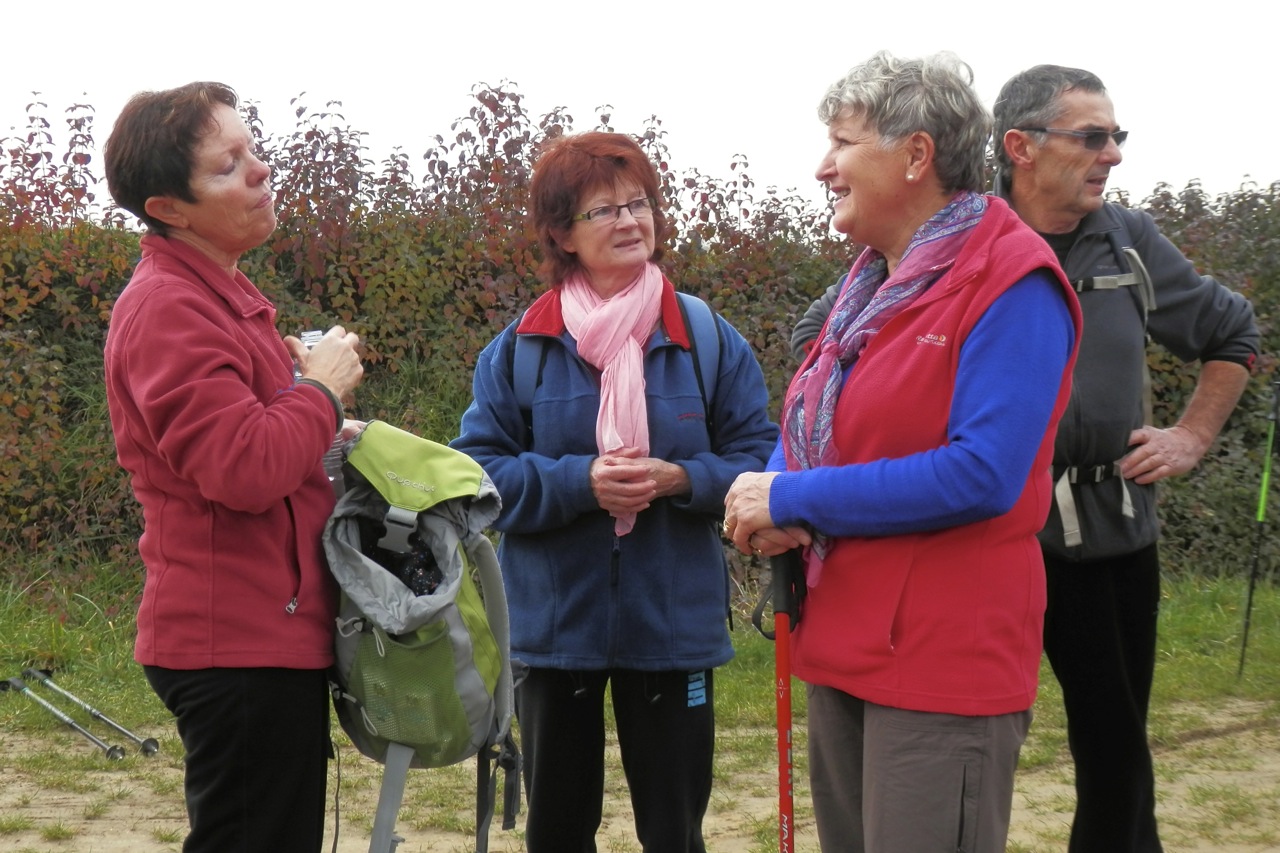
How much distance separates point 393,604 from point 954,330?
1179 mm

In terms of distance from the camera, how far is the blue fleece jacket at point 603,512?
10.3 ft

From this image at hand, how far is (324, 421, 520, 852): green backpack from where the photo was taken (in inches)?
→ 102

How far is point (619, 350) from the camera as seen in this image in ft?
10.5

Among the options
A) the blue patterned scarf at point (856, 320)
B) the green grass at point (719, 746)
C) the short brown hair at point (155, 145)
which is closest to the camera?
the blue patterned scarf at point (856, 320)

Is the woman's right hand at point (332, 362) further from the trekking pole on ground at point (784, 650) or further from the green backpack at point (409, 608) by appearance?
the trekking pole on ground at point (784, 650)

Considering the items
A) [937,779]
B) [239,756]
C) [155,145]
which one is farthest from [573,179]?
[937,779]

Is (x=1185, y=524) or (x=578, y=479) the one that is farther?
(x=1185, y=524)

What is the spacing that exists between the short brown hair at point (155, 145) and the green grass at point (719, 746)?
246 centimetres

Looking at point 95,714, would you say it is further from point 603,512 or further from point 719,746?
point 603,512

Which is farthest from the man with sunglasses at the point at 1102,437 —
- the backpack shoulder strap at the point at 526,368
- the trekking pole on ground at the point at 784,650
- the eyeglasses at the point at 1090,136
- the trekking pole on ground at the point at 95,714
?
the trekking pole on ground at the point at 95,714

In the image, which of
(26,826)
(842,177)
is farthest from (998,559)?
(26,826)

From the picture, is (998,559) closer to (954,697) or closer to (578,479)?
(954,697)

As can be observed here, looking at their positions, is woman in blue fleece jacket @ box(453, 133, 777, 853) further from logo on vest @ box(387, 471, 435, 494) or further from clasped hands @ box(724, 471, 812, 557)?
clasped hands @ box(724, 471, 812, 557)

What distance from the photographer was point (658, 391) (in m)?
3.22
